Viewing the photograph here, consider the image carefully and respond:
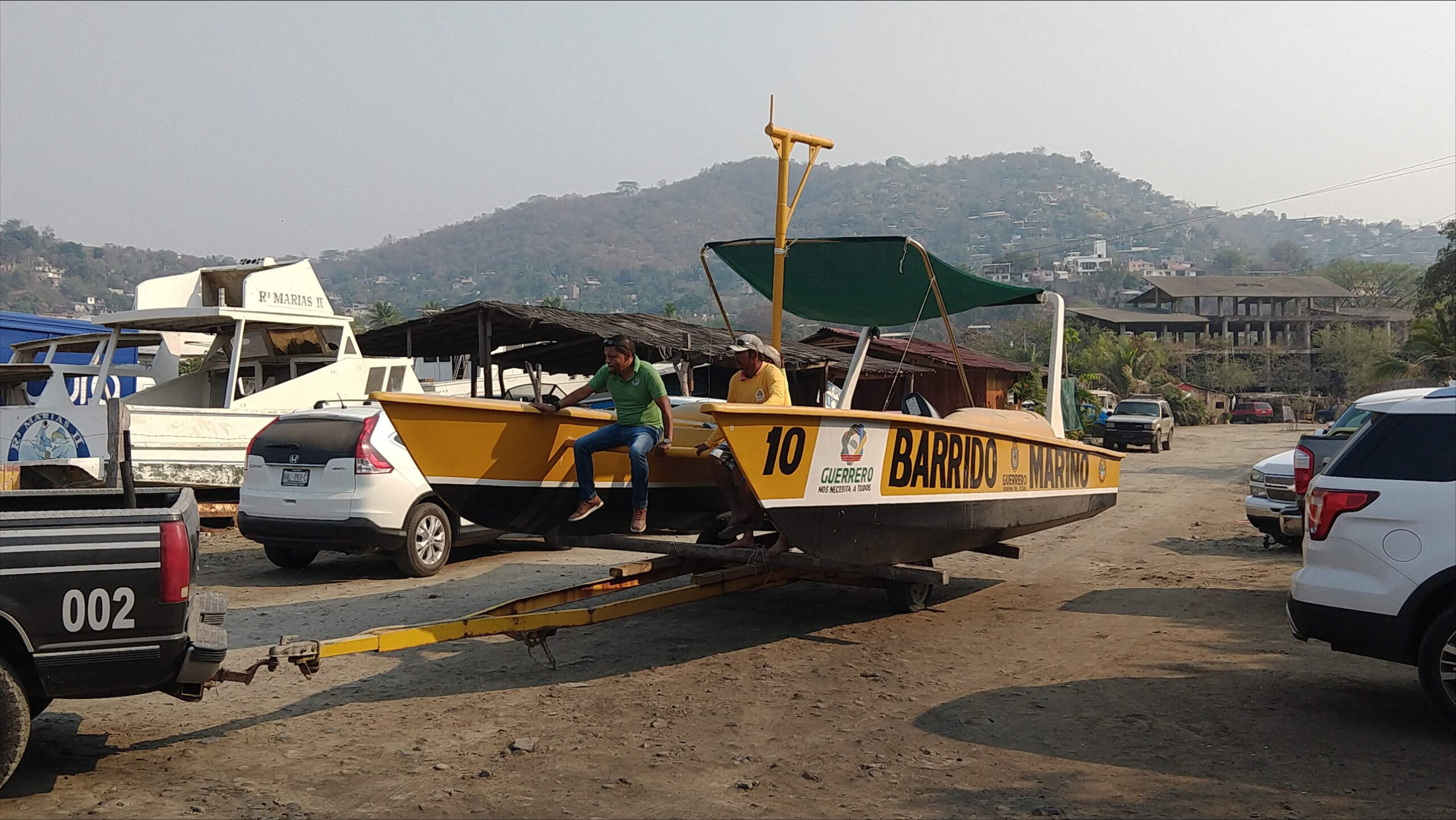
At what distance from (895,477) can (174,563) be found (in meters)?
4.25

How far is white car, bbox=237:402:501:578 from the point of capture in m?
9.73

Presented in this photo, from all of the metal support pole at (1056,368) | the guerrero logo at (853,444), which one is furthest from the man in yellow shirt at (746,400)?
the metal support pole at (1056,368)

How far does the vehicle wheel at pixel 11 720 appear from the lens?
4.45 m

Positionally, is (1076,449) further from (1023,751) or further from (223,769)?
(223,769)

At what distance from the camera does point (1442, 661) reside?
5473 millimetres

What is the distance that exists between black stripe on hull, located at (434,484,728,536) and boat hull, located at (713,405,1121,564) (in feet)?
5.08

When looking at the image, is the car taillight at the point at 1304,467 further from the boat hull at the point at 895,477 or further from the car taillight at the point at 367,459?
the car taillight at the point at 367,459

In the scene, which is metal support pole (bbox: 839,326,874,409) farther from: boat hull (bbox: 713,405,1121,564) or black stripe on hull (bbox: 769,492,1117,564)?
black stripe on hull (bbox: 769,492,1117,564)

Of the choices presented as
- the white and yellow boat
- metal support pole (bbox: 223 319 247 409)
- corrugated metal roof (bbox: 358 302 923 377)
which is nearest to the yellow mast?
the white and yellow boat

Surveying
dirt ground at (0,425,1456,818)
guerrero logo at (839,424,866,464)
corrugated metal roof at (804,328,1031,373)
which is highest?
corrugated metal roof at (804,328,1031,373)

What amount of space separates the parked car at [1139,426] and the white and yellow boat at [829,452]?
2445cm

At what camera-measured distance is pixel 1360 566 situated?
5.71 m

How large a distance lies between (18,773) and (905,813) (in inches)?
151

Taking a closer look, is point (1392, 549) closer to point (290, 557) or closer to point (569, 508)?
A: point (569, 508)
